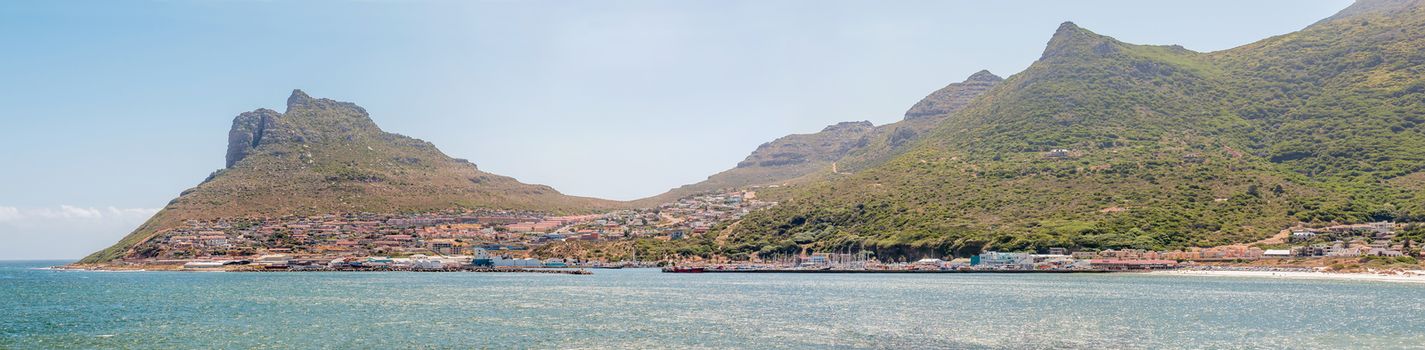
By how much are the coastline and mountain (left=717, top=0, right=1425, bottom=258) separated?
14.1 meters

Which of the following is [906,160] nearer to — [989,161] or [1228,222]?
[989,161]

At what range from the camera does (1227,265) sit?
382ft

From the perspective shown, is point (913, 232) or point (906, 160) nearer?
point (913, 232)

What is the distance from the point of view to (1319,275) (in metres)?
103

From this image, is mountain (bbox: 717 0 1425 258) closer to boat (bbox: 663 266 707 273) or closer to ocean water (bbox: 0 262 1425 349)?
boat (bbox: 663 266 707 273)

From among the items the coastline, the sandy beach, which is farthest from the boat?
the sandy beach

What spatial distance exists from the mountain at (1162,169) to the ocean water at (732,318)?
43932 mm

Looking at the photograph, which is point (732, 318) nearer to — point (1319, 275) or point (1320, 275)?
point (1319, 275)

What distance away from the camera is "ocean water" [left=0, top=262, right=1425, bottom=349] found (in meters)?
45.2

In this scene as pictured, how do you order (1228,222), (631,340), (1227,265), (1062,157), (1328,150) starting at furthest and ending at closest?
1. (1062,157)
2. (1328,150)
3. (1228,222)
4. (1227,265)
5. (631,340)

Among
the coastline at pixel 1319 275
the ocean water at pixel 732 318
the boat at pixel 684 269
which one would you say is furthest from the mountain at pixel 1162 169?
the ocean water at pixel 732 318

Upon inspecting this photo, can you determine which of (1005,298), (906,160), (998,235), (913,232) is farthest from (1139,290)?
(906,160)

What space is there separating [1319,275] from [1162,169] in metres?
50.4

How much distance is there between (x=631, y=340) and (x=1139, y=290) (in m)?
51.6
